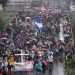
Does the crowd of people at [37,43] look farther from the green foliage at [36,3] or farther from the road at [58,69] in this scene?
the green foliage at [36,3]

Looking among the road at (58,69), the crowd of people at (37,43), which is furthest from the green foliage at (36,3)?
the road at (58,69)

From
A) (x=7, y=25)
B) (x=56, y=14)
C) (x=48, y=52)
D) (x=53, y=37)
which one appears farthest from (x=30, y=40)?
(x=56, y=14)

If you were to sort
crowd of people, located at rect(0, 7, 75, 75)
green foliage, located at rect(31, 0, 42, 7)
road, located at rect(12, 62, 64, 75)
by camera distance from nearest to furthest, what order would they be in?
road, located at rect(12, 62, 64, 75) → crowd of people, located at rect(0, 7, 75, 75) → green foliage, located at rect(31, 0, 42, 7)

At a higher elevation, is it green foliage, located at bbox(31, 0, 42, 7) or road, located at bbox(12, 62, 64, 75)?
road, located at bbox(12, 62, 64, 75)

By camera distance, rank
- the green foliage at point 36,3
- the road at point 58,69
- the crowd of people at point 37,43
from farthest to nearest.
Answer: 1. the green foliage at point 36,3
2. the crowd of people at point 37,43
3. the road at point 58,69

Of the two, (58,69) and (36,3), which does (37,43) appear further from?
(36,3)

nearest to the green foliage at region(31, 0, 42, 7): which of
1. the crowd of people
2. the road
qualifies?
the crowd of people

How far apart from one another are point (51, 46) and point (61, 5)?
49.6m

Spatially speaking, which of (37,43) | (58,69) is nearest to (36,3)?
(37,43)

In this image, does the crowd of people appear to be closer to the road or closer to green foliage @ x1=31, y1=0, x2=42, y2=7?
the road

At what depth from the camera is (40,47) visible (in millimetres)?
38125

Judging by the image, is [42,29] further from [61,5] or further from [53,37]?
[61,5]

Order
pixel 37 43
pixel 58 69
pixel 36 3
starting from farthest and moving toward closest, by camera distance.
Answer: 1. pixel 36 3
2. pixel 37 43
3. pixel 58 69

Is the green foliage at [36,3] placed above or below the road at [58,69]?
below
